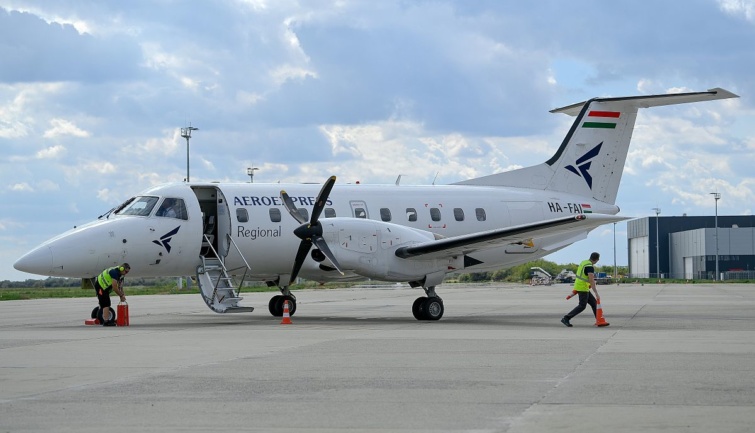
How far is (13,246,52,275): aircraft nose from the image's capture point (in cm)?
2055

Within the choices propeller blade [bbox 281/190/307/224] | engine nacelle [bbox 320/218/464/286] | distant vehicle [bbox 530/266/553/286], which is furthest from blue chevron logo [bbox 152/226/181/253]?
distant vehicle [bbox 530/266/553/286]

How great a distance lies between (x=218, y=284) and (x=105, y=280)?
2.58m

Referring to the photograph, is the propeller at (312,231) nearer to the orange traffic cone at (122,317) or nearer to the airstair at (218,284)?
the airstair at (218,284)

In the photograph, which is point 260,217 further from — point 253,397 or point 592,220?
point 253,397

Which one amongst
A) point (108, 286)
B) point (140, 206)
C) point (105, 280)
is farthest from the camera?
point (140, 206)

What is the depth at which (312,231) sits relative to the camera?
21656 millimetres

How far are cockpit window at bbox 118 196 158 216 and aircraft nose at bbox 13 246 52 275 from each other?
219 centimetres

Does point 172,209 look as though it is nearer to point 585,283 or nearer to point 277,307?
point 277,307

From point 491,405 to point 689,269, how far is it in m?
108

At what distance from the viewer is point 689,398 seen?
934 cm

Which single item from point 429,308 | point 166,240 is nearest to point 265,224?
point 166,240

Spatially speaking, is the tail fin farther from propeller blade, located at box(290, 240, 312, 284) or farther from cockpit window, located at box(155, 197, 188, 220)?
cockpit window, located at box(155, 197, 188, 220)

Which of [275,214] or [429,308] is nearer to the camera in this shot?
[429,308]

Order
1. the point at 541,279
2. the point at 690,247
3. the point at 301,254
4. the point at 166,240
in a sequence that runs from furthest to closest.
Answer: the point at 690,247 → the point at 541,279 → the point at 301,254 → the point at 166,240
